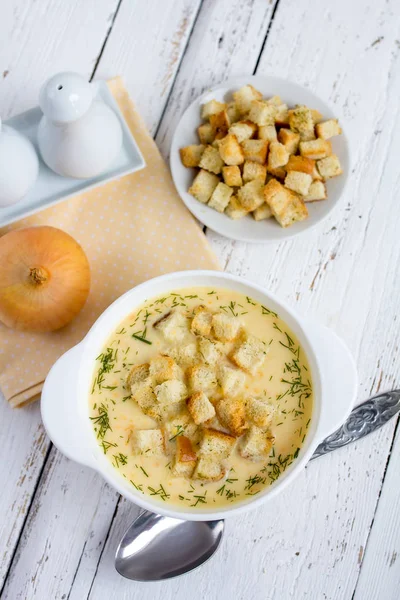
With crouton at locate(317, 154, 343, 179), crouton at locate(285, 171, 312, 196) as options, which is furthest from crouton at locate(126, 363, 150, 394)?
crouton at locate(317, 154, 343, 179)

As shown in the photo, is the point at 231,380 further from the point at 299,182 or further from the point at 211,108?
the point at 211,108

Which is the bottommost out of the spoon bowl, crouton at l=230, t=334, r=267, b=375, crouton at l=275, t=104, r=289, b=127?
the spoon bowl

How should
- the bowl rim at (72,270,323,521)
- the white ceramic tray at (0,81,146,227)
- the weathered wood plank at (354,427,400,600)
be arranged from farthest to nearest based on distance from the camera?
the weathered wood plank at (354,427,400,600), the white ceramic tray at (0,81,146,227), the bowl rim at (72,270,323,521)

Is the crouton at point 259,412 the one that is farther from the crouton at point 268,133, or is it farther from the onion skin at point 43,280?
the crouton at point 268,133

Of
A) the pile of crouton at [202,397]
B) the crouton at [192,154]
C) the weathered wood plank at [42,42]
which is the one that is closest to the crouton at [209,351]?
the pile of crouton at [202,397]

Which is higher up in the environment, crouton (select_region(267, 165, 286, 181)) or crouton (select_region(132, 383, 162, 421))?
crouton (select_region(267, 165, 286, 181))

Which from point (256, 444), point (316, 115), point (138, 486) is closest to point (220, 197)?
point (316, 115)

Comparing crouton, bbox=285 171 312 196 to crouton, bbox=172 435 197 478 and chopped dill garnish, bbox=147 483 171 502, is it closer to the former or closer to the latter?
crouton, bbox=172 435 197 478

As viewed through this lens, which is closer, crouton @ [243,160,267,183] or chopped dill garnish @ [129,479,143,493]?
chopped dill garnish @ [129,479,143,493]
